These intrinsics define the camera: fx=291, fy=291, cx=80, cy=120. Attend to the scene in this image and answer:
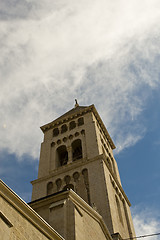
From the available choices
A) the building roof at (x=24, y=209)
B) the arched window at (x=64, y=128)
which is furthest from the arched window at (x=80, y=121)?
the building roof at (x=24, y=209)

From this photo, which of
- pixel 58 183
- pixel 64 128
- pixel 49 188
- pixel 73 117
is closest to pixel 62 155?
pixel 64 128

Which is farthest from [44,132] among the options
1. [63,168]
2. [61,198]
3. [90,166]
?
[61,198]

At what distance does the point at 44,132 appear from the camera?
36.5 meters

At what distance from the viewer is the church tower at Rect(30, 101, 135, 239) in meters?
20.5

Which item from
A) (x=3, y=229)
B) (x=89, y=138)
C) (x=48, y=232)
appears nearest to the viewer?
(x=3, y=229)

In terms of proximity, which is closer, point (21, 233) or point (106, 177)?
point (21, 233)

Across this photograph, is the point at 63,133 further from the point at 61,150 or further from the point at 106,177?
the point at 106,177

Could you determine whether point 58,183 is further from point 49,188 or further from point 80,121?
point 80,121

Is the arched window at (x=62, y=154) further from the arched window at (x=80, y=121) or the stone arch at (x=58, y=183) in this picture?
the stone arch at (x=58, y=183)

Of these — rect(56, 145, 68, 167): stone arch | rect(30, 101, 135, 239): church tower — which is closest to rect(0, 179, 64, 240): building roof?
rect(30, 101, 135, 239): church tower

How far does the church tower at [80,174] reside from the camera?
20519mm

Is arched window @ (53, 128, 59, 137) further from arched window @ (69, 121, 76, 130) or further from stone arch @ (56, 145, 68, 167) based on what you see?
stone arch @ (56, 145, 68, 167)

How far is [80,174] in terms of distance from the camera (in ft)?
88.3

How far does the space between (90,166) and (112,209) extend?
17.2 feet
